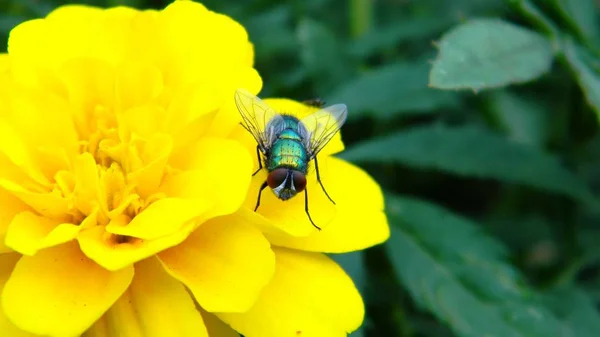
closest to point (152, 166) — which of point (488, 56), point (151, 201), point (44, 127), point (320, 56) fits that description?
point (151, 201)

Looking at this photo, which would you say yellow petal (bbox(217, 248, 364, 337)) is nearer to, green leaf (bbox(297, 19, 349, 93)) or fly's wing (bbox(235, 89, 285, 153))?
fly's wing (bbox(235, 89, 285, 153))

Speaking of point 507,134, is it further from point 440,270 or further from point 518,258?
point 440,270

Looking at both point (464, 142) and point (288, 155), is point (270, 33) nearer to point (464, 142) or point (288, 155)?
point (464, 142)

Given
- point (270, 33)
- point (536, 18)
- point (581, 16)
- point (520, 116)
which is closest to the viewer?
point (536, 18)

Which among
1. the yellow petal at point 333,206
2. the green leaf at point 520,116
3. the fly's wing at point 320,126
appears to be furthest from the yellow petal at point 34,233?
the green leaf at point 520,116

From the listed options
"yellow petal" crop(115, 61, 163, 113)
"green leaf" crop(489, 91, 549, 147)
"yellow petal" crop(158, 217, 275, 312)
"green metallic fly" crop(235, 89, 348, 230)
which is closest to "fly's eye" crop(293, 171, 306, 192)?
"green metallic fly" crop(235, 89, 348, 230)

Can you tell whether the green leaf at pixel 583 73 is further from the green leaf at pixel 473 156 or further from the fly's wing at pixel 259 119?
the fly's wing at pixel 259 119
